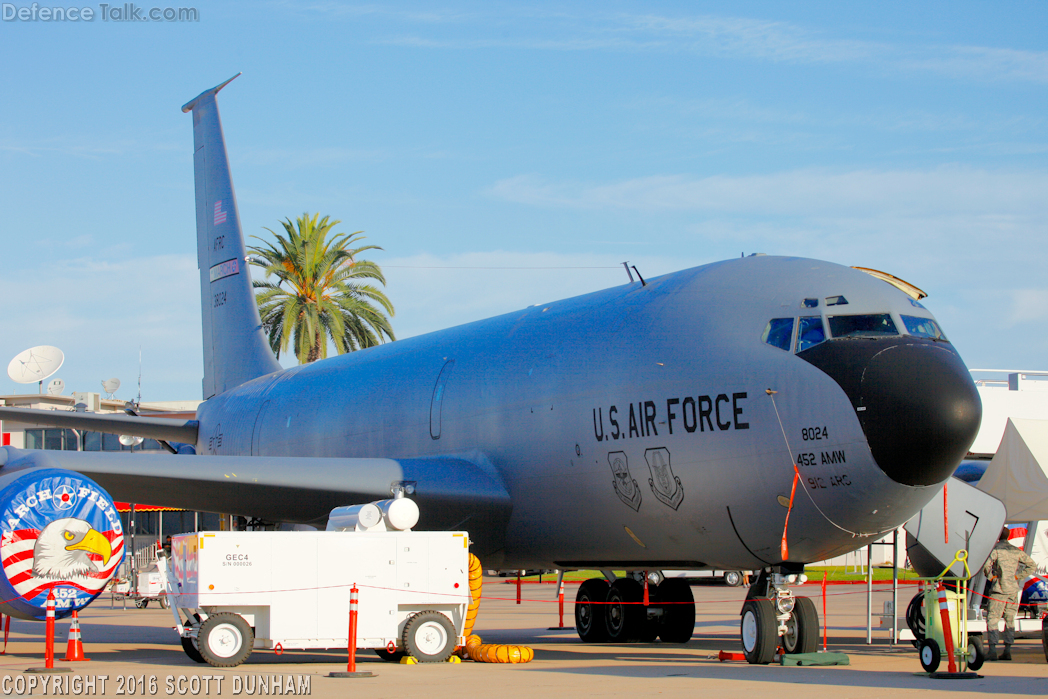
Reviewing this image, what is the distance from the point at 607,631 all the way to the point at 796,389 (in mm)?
7952

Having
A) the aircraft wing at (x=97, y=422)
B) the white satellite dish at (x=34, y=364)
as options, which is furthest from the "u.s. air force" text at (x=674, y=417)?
the white satellite dish at (x=34, y=364)

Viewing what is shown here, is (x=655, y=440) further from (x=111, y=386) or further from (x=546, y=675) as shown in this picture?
(x=111, y=386)

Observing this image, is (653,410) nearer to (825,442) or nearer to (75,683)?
(825,442)

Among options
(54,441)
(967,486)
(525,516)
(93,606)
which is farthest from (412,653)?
(54,441)

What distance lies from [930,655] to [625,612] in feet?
23.5

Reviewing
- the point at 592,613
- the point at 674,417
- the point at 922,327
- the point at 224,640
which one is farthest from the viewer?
the point at 592,613

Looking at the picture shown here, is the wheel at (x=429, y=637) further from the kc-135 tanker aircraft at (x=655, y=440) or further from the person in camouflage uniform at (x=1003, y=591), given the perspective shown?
the person in camouflage uniform at (x=1003, y=591)

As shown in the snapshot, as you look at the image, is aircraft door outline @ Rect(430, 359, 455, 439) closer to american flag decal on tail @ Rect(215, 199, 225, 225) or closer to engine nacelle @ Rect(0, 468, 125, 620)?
engine nacelle @ Rect(0, 468, 125, 620)

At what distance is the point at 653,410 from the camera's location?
45.5 ft

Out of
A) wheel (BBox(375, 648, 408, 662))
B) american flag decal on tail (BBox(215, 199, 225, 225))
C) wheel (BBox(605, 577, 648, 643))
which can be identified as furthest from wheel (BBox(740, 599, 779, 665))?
american flag decal on tail (BBox(215, 199, 225, 225))

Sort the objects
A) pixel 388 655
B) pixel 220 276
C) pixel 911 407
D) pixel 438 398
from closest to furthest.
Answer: pixel 911 407, pixel 388 655, pixel 438 398, pixel 220 276

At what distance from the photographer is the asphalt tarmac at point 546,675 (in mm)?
10586

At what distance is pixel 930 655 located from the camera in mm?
12141

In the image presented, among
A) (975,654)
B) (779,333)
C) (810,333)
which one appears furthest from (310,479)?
(975,654)
